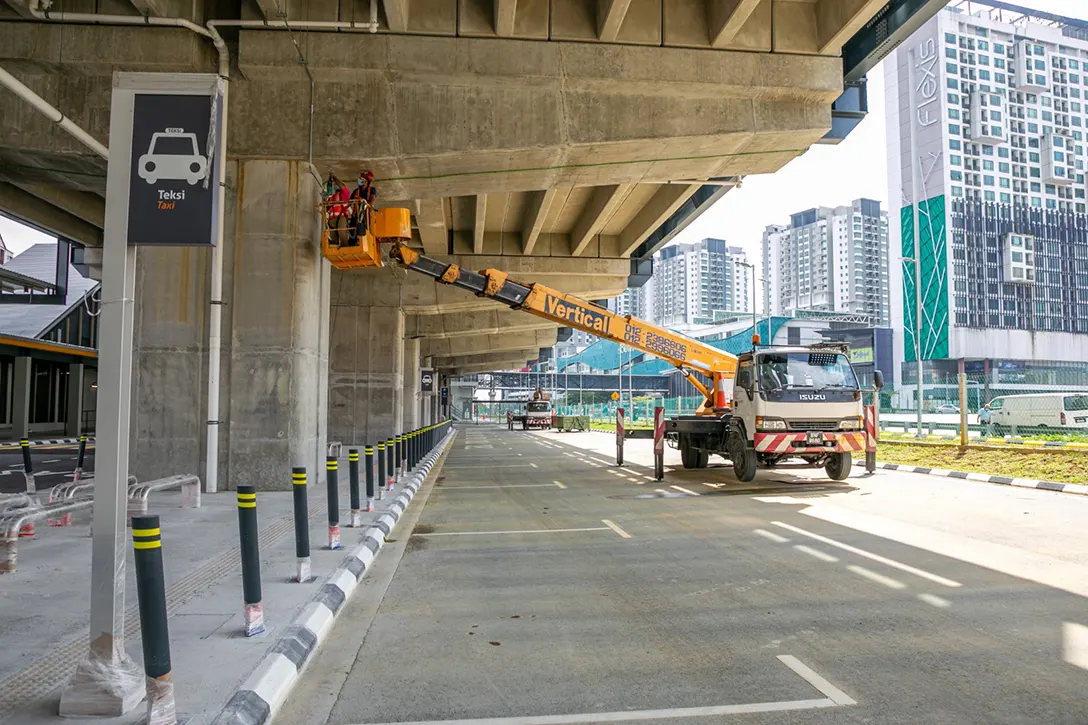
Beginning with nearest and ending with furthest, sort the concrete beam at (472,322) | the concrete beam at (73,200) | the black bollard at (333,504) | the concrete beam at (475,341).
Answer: the black bollard at (333,504) < the concrete beam at (73,200) < the concrete beam at (472,322) < the concrete beam at (475,341)

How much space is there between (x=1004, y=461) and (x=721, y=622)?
1500 cm

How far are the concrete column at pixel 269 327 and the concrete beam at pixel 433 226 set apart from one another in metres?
7.40

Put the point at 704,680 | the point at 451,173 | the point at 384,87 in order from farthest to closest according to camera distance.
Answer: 1. the point at 451,173
2. the point at 384,87
3. the point at 704,680

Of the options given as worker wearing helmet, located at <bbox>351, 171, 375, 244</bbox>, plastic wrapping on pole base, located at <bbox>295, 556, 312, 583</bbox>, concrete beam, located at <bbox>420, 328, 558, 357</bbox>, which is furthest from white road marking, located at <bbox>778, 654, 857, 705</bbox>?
concrete beam, located at <bbox>420, 328, 558, 357</bbox>

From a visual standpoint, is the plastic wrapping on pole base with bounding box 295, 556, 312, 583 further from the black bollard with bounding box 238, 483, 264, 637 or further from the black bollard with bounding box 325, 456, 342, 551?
the black bollard with bounding box 325, 456, 342, 551

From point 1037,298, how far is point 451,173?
109584 millimetres

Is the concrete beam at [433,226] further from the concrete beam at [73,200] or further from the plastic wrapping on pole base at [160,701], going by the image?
the plastic wrapping on pole base at [160,701]

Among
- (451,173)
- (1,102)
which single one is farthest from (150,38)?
(451,173)

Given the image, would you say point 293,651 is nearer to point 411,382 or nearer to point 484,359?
point 411,382

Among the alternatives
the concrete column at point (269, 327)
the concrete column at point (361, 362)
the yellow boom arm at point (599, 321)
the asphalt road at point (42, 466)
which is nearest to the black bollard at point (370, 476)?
the concrete column at point (269, 327)

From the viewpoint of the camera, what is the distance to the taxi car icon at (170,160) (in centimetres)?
413

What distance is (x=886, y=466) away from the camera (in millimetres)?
19547

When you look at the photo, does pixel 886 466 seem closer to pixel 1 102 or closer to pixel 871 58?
pixel 871 58

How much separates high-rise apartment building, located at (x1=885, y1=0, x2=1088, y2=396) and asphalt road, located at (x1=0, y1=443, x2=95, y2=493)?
82940 mm
